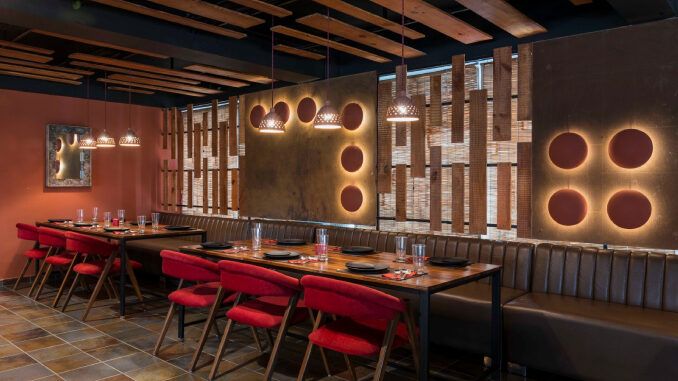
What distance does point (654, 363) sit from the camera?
10.2ft

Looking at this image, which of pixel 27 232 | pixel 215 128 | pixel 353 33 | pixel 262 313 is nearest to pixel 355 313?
pixel 262 313

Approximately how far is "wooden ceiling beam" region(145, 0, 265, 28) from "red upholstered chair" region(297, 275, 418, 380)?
8.32 feet

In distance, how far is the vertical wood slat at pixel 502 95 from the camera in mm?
4570

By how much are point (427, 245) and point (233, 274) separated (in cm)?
219

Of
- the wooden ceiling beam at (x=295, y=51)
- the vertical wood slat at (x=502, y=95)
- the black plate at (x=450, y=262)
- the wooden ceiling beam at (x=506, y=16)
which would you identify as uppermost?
the wooden ceiling beam at (x=295, y=51)

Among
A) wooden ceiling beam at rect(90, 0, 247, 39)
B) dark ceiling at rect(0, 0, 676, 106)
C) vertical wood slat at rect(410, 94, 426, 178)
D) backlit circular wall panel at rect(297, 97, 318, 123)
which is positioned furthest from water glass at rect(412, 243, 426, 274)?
backlit circular wall panel at rect(297, 97, 318, 123)

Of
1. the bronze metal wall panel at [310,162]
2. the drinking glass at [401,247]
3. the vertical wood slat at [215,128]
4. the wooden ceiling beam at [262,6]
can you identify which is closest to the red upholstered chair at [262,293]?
the drinking glass at [401,247]

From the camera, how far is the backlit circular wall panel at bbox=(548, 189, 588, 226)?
13.9ft

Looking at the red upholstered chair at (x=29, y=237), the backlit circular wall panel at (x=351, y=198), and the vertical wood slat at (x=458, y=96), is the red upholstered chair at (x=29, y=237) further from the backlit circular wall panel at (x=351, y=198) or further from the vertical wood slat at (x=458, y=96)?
the vertical wood slat at (x=458, y=96)

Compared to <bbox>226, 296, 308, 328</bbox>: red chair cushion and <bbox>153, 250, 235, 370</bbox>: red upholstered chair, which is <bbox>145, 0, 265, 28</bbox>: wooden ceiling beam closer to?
<bbox>153, 250, 235, 370</bbox>: red upholstered chair

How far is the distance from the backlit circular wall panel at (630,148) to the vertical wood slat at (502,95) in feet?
2.86

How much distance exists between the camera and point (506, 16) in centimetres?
413

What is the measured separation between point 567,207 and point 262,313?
8.94ft

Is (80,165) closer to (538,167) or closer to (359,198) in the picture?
(359,198)
